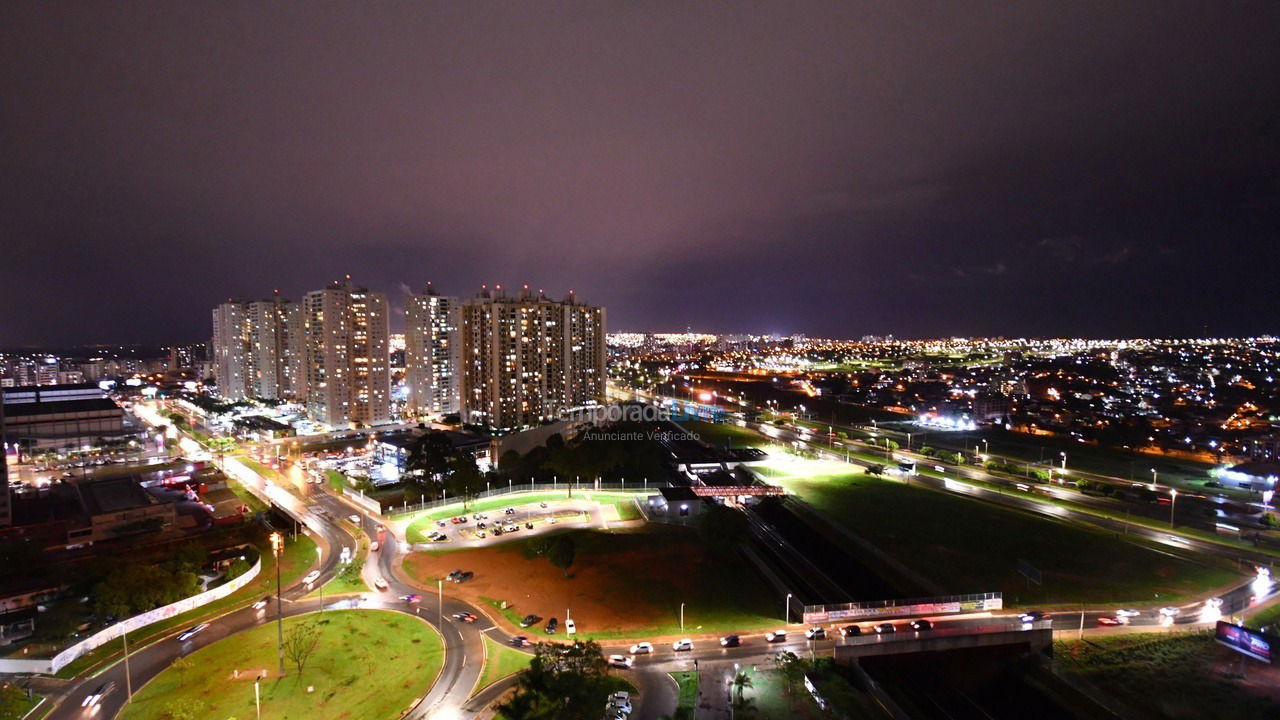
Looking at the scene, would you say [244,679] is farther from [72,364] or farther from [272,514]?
[72,364]

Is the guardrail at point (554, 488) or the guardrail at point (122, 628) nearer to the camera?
the guardrail at point (122, 628)

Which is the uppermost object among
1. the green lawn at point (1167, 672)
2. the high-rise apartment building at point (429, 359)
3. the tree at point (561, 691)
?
the high-rise apartment building at point (429, 359)

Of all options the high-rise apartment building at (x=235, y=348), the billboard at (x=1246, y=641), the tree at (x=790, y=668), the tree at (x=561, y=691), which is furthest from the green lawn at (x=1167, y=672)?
the high-rise apartment building at (x=235, y=348)

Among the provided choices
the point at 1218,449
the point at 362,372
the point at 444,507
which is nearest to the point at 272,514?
the point at 444,507

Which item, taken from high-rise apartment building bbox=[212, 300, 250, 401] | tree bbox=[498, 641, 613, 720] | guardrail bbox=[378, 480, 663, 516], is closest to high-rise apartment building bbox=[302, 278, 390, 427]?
high-rise apartment building bbox=[212, 300, 250, 401]

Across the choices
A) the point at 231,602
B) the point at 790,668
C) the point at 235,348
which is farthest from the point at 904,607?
the point at 235,348

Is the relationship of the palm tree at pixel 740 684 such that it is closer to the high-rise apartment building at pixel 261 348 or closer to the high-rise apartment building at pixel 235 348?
the high-rise apartment building at pixel 261 348
